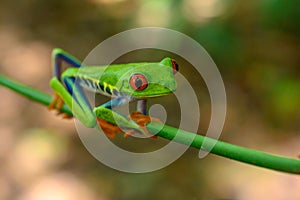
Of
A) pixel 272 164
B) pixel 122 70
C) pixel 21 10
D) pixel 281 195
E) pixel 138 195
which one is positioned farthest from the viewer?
pixel 21 10

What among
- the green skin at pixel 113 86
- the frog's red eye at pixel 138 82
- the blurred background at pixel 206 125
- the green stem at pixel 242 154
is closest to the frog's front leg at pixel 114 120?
the green skin at pixel 113 86

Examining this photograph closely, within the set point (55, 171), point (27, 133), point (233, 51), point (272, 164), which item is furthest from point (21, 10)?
point (272, 164)

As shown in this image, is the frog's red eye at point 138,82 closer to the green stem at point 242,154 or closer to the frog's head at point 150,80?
the frog's head at point 150,80

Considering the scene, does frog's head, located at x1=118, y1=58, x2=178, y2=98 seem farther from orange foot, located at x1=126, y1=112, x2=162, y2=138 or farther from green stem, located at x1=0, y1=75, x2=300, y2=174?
green stem, located at x1=0, y1=75, x2=300, y2=174

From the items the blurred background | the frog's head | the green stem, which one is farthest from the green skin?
the blurred background

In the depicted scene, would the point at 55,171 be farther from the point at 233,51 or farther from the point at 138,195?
the point at 233,51

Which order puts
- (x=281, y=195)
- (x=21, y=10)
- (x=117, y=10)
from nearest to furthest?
(x=281, y=195), (x=117, y=10), (x=21, y=10)

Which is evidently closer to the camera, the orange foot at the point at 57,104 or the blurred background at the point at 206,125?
the orange foot at the point at 57,104
